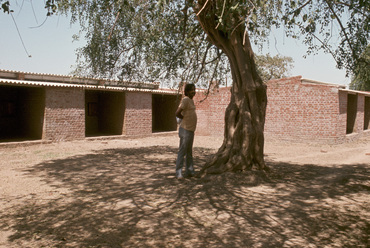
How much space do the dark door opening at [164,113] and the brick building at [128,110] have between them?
1.82 metres

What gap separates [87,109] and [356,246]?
1869 centimetres

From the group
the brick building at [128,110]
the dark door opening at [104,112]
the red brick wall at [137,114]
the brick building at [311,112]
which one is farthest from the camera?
the dark door opening at [104,112]

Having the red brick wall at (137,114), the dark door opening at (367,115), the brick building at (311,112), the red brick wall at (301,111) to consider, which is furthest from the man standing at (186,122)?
the dark door opening at (367,115)

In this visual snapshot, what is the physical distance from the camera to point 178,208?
4.92 meters

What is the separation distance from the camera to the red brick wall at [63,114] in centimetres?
1438

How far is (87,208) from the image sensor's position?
16.3 feet

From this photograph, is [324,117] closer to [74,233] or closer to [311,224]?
[311,224]

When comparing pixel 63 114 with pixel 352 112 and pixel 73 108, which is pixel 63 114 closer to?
pixel 73 108

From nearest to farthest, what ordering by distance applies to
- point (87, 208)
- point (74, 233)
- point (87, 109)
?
point (74, 233), point (87, 208), point (87, 109)

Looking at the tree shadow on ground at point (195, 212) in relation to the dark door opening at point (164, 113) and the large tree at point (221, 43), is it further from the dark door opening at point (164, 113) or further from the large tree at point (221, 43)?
the dark door opening at point (164, 113)

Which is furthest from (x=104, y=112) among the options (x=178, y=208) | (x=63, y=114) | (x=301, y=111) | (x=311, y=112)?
(x=178, y=208)

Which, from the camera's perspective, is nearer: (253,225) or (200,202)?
(253,225)

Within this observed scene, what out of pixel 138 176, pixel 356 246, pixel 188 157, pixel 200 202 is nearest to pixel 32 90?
pixel 138 176

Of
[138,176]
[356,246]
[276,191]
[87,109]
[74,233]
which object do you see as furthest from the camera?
[87,109]
